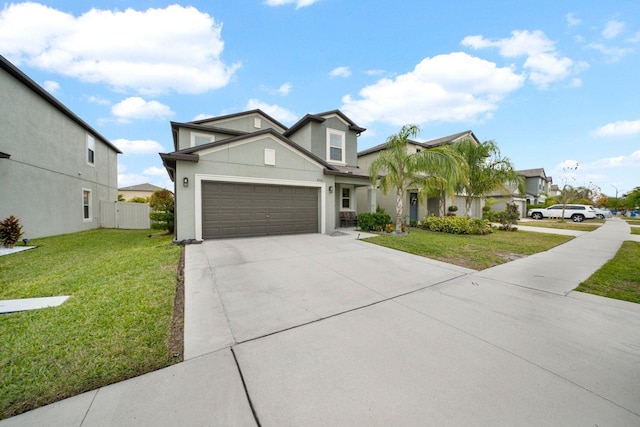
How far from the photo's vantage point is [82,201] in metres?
13.3

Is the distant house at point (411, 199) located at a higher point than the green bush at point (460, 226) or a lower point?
higher

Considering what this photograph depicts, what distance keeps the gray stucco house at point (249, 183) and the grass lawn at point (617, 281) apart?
331 inches

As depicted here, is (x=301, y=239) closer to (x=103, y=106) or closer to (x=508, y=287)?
(x=508, y=287)

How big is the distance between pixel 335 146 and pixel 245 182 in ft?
22.1

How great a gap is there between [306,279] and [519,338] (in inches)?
135

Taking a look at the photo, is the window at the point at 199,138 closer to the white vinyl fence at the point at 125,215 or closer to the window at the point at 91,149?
the white vinyl fence at the point at 125,215

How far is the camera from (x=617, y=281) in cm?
508

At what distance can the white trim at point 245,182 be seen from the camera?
28.4 ft

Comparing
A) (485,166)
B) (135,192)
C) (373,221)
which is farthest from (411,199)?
(135,192)

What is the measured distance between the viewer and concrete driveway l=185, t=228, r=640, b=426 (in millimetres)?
1896

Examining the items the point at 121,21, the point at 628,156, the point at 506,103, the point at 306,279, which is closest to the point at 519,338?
the point at 306,279

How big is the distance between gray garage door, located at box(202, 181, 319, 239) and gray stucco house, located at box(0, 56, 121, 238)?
6702 millimetres

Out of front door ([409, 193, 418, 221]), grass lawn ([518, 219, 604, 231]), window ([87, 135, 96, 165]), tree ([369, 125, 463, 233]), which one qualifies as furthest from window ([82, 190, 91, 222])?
grass lawn ([518, 219, 604, 231])

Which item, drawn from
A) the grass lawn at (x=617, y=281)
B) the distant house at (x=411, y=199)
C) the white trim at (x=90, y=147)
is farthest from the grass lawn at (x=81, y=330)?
the distant house at (x=411, y=199)
